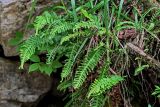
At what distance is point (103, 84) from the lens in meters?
2.08

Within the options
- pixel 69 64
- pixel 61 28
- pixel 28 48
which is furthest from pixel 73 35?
pixel 28 48

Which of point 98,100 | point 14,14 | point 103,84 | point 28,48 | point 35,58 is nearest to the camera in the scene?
point 103,84

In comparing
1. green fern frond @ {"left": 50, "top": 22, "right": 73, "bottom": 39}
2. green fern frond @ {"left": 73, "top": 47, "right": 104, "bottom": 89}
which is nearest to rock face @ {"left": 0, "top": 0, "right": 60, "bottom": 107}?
green fern frond @ {"left": 50, "top": 22, "right": 73, "bottom": 39}

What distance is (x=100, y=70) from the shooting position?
88.9 inches

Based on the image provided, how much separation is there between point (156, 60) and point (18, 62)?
4.43 ft

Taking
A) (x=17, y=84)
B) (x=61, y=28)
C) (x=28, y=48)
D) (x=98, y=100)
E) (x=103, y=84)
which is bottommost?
(x=17, y=84)

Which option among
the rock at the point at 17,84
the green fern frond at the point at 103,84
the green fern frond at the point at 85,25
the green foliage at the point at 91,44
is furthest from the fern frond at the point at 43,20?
the rock at the point at 17,84

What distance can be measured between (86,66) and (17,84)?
105cm

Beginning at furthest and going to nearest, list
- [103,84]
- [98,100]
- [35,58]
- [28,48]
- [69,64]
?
[35,58], [28,48], [69,64], [98,100], [103,84]

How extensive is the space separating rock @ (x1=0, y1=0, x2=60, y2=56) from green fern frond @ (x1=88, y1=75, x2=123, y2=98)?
111 cm

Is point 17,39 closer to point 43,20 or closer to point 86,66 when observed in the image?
point 43,20

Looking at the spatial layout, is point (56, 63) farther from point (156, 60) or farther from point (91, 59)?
point (156, 60)

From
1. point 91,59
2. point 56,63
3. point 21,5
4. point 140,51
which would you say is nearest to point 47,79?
point 56,63

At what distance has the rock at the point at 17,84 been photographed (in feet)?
10.1
